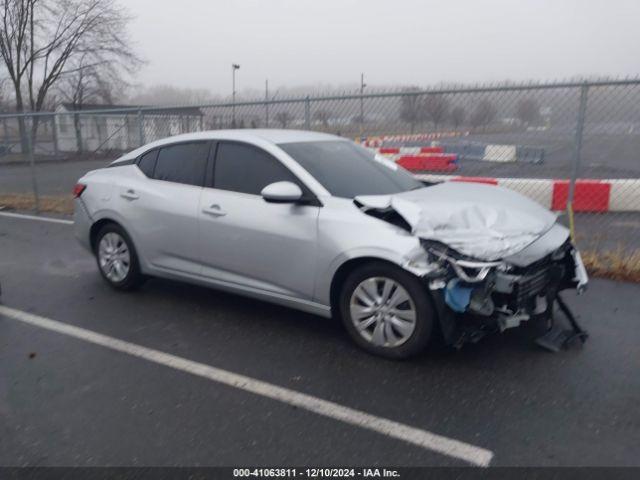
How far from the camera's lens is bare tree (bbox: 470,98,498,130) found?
677 centimetres

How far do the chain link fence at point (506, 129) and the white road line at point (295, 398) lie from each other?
374cm

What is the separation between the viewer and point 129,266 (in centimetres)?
523

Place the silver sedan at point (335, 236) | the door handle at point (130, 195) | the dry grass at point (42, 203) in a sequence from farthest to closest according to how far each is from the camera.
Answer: the dry grass at point (42, 203)
the door handle at point (130, 195)
the silver sedan at point (335, 236)

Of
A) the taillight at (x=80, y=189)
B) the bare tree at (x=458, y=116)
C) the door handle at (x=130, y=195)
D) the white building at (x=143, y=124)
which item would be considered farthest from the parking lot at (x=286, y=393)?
the white building at (x=143, y=124)

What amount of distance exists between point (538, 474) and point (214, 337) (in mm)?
2565

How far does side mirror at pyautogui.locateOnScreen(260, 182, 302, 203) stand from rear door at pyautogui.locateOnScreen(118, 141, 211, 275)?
911 millimetres

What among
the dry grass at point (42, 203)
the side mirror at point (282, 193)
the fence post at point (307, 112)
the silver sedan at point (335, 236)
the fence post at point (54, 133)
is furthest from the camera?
the fence post at point (54, 133)

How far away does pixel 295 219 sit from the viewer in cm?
408

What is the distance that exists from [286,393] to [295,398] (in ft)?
0.30

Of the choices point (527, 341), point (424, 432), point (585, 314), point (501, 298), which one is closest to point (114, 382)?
point (424, 432)

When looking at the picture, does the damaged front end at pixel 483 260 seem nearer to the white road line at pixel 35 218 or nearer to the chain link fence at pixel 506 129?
the chain link fence at pixel 506 129

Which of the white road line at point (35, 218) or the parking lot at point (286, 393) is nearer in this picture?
the parking lot at point (286, 393)

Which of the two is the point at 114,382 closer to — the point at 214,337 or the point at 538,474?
the point at 214,337

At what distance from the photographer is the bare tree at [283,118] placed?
8086 millimetres
